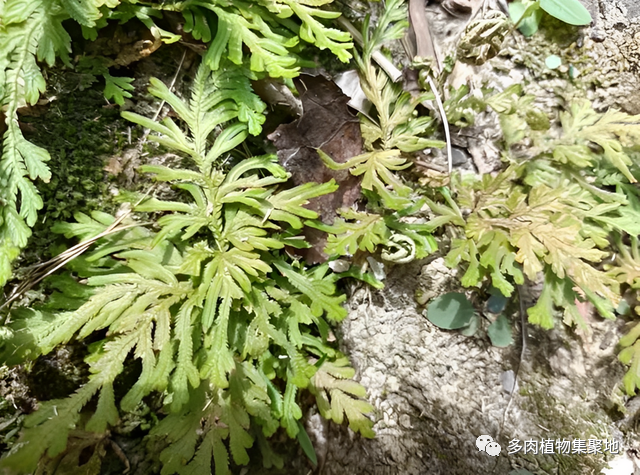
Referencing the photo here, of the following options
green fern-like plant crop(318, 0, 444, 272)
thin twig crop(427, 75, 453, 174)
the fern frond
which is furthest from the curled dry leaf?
the fern frond

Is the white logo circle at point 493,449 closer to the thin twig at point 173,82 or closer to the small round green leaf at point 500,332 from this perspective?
the small round green leaf at point 500,332

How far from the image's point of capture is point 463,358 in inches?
79.1

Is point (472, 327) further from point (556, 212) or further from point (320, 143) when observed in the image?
point (320, 143)

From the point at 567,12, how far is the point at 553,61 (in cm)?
23

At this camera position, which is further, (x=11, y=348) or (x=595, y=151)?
(x=595, y=151)

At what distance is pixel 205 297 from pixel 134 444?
734mm

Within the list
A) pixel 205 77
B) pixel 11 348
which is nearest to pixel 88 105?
pixel 205 77

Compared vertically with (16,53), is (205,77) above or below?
below

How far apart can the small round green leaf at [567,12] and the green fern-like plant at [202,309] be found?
1529mm

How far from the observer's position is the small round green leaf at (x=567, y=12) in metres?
2.02

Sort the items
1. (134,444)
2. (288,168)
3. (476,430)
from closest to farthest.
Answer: (134,444) → (288,168) → (476,430)

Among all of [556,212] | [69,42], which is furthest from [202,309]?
[556,212]

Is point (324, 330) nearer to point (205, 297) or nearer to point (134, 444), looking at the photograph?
point (205, 297)

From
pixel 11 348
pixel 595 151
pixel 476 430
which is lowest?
pixel 476 430
